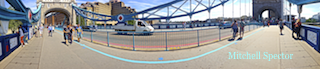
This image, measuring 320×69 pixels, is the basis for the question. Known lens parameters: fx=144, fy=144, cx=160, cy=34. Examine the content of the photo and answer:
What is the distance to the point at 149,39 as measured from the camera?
7.07 meters

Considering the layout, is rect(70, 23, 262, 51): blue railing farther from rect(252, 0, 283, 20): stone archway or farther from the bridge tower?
the bridge tower

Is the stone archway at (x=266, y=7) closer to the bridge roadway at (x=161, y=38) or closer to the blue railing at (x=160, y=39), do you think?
the blue railing at (x=160, y=39)

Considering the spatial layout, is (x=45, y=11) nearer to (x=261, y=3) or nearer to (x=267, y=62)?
(x=267, y=62)

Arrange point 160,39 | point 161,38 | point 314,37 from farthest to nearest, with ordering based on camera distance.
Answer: point 160,39 < point 161,38 < point 314,37

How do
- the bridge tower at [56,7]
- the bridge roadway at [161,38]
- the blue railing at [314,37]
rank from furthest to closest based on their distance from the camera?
the bridge tower at [56,7] < the bridge roadway at [161,38] < the blue railing at [314,37]

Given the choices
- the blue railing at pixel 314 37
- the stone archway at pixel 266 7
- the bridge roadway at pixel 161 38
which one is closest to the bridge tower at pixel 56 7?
the bridge roadway at pixel 161 38

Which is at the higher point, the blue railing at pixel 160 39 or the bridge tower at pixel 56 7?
the bridge tower at pixel 56 7

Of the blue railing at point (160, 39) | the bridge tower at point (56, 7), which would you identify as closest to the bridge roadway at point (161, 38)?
the blue railing at point (160, 39)

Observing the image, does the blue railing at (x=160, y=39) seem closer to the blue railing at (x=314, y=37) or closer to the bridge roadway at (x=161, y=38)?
the bridge roadway at (x=161, y=38)

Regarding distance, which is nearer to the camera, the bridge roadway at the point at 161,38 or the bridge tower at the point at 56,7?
the bridge roadway at the point at 161,38

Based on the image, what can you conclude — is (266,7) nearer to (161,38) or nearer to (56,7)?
(161,38)

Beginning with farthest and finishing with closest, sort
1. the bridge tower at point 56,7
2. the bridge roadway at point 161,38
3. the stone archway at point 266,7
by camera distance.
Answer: the bridge tower at point 56,7 < the stone archway at point 266,7 < the bridge roadway at point 161,38

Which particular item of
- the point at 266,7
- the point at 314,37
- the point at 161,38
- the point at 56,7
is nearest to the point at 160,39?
the point at 161,38

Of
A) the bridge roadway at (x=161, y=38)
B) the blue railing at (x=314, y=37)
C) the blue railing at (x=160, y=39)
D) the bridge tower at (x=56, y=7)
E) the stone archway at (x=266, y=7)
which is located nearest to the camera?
the blue railing at (x=314, y=37)
